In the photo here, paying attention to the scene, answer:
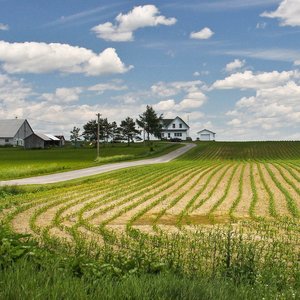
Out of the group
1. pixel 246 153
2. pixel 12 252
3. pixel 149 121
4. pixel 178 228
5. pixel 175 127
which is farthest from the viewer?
pixel 175 127

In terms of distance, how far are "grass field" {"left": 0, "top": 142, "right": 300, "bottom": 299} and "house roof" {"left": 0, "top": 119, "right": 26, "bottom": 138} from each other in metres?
108

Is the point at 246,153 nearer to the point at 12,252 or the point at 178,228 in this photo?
the point at 178,228

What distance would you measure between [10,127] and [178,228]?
134118 millimetres

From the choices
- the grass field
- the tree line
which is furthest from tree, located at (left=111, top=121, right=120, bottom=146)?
the grass field

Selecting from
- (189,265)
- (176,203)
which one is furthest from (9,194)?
(189,265)

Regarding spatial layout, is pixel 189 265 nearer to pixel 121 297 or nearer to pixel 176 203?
pixel 121 297

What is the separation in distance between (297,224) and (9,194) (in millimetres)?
18527

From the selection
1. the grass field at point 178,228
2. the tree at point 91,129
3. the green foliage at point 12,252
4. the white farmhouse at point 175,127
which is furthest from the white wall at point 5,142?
the green foliage at point 12,252

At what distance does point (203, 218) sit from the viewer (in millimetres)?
21359

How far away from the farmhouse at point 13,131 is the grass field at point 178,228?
10795 centimetres

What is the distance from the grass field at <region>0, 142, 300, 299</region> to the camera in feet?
28.7

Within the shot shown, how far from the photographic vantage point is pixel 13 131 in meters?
143

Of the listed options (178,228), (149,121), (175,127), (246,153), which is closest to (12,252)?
(178,228)

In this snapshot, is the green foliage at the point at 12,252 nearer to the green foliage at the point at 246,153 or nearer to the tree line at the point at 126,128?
the green foliage at the point at 246,153
